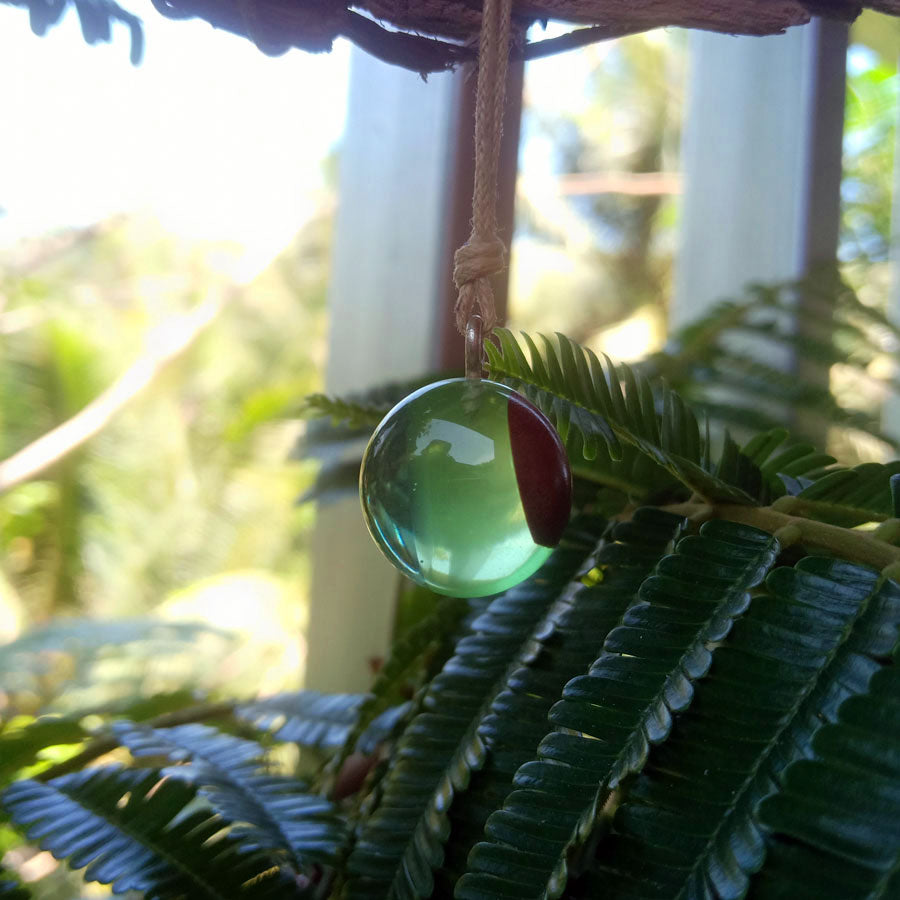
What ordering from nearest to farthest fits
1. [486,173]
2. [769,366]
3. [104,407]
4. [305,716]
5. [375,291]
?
1. [486,173]
2. [305,716]
3. [769,366]
4. [375,291]
5. [104,407]

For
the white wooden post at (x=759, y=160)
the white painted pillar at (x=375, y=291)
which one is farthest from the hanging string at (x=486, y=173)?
the white wooden post at (x=759, y=160)

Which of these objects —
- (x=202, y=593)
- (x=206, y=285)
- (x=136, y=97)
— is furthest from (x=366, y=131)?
(x=206, y=285)

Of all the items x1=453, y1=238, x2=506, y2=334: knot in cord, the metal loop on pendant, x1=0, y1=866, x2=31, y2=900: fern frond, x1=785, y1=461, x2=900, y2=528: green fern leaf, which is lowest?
x1=0, y1=866, x2=31, y2=900: fern frond

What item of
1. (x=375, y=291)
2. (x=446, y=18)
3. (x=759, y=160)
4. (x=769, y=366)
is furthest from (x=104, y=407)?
(x=446, y=18)

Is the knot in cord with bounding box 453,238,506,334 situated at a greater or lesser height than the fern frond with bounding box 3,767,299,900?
greater

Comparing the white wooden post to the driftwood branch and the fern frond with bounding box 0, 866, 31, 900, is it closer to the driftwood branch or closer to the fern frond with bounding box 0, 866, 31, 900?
the fern frond with bounding box 0, 866, 31, 900

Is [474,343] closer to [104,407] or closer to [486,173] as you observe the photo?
→ [486,173]

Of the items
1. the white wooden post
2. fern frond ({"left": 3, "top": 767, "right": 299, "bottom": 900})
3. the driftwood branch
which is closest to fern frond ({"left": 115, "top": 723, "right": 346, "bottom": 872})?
fern frond ({"left": 3, "top": 767, "right": 299, "bottom": 900})
